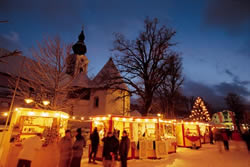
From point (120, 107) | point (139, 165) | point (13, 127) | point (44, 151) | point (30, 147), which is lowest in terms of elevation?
point (139, 165)

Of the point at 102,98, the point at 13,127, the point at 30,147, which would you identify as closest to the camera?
the point at 30,147

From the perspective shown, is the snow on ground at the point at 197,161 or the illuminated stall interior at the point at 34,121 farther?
the snow on ground at the point at 197,161

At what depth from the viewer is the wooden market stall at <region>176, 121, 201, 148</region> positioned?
13.4 m

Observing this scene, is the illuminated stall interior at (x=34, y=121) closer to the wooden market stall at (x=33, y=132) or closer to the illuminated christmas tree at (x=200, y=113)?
the wooden market stall at (x=33, y=132)

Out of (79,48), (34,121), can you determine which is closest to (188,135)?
(34,121)

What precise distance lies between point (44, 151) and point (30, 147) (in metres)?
1.93

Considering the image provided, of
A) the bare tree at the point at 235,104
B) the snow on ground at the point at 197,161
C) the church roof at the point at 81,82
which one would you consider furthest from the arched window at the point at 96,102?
the bare tree at the point at 235,104

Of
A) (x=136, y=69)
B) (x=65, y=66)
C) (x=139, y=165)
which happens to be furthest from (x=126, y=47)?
(x=139, y=165)

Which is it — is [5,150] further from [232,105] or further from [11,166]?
[232,105]

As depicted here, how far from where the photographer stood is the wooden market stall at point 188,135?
13398 millimetres

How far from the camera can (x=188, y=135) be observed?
14.1 meters

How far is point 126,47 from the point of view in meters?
16.9

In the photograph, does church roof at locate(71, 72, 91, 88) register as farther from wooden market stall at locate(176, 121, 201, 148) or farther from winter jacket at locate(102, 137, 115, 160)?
winter jacket at locate(102, 137, 115, 160)

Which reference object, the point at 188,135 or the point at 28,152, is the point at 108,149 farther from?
the point at 188,135
